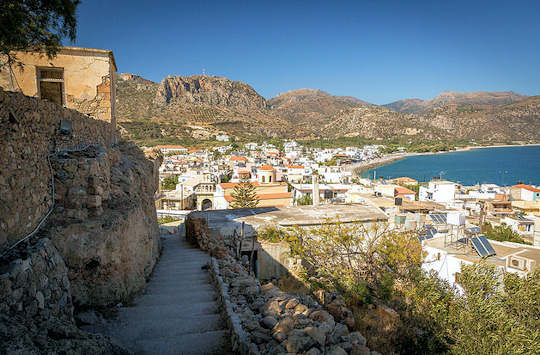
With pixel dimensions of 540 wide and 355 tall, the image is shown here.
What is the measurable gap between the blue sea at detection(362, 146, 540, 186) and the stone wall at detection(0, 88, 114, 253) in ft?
253

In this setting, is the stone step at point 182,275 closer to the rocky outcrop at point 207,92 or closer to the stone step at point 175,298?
the stone step at point 175,298

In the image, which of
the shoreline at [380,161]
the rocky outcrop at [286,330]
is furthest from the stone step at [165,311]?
the shoreline at [380,161]

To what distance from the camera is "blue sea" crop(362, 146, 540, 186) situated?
83000 mm

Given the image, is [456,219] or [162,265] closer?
[162,265]

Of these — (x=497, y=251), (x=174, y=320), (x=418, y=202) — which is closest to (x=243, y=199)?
(x=418, y=202)

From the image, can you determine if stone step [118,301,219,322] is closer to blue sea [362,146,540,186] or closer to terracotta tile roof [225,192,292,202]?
terracotta tile roof [225,192,292,202]

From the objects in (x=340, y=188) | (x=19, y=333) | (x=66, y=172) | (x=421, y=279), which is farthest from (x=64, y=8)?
(x=340, y=188)

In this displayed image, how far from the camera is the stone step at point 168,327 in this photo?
3850 millimetres

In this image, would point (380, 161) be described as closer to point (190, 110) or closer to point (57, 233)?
point (190, 110)

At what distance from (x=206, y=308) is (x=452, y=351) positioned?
4526 millimetres

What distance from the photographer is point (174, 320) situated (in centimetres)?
423

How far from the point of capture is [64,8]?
5219mm

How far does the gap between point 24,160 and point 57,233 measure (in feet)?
3.24

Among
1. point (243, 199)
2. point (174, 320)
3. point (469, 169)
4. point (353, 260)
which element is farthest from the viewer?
point (469, 169)
